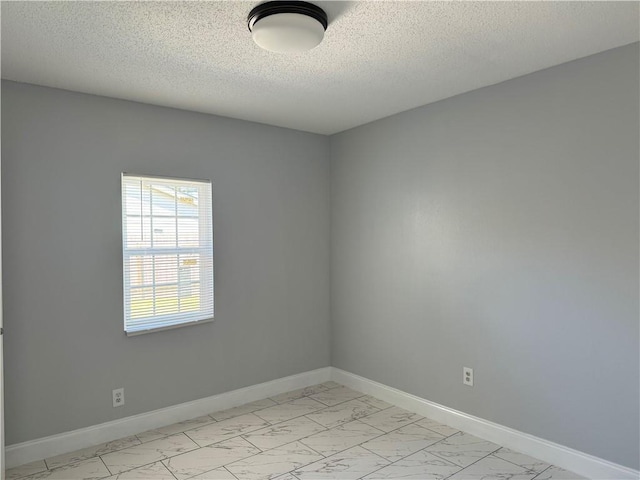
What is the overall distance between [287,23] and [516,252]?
2.13 m

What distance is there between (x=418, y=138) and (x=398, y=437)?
93.9 inches

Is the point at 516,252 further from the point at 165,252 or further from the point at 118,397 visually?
the point at 118,397

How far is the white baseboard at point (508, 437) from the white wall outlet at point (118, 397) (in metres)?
2.12

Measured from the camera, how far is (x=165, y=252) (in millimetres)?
3518

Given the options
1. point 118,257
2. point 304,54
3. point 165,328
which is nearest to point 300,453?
point 165,328

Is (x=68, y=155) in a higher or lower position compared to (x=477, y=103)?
lower

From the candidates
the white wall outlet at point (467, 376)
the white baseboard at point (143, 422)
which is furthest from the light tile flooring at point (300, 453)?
the white wall outlet at point (467, 376)

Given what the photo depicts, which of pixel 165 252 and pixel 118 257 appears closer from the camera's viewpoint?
pixel 118 257

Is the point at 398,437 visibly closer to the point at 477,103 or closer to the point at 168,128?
the point at 477,103

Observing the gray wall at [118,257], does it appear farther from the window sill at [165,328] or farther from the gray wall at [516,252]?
the gray wall at [516,252]

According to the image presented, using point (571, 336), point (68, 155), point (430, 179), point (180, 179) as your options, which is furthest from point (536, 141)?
point (68, 155)

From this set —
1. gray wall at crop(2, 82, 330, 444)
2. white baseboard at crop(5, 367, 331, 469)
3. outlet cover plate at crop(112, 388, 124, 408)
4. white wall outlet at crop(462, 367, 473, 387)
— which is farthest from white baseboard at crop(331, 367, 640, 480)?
outlet cover plate at crop(112, 388, 124, 408)

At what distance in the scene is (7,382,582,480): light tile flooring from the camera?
2.77 metres

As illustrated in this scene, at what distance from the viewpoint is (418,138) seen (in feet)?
12.2
